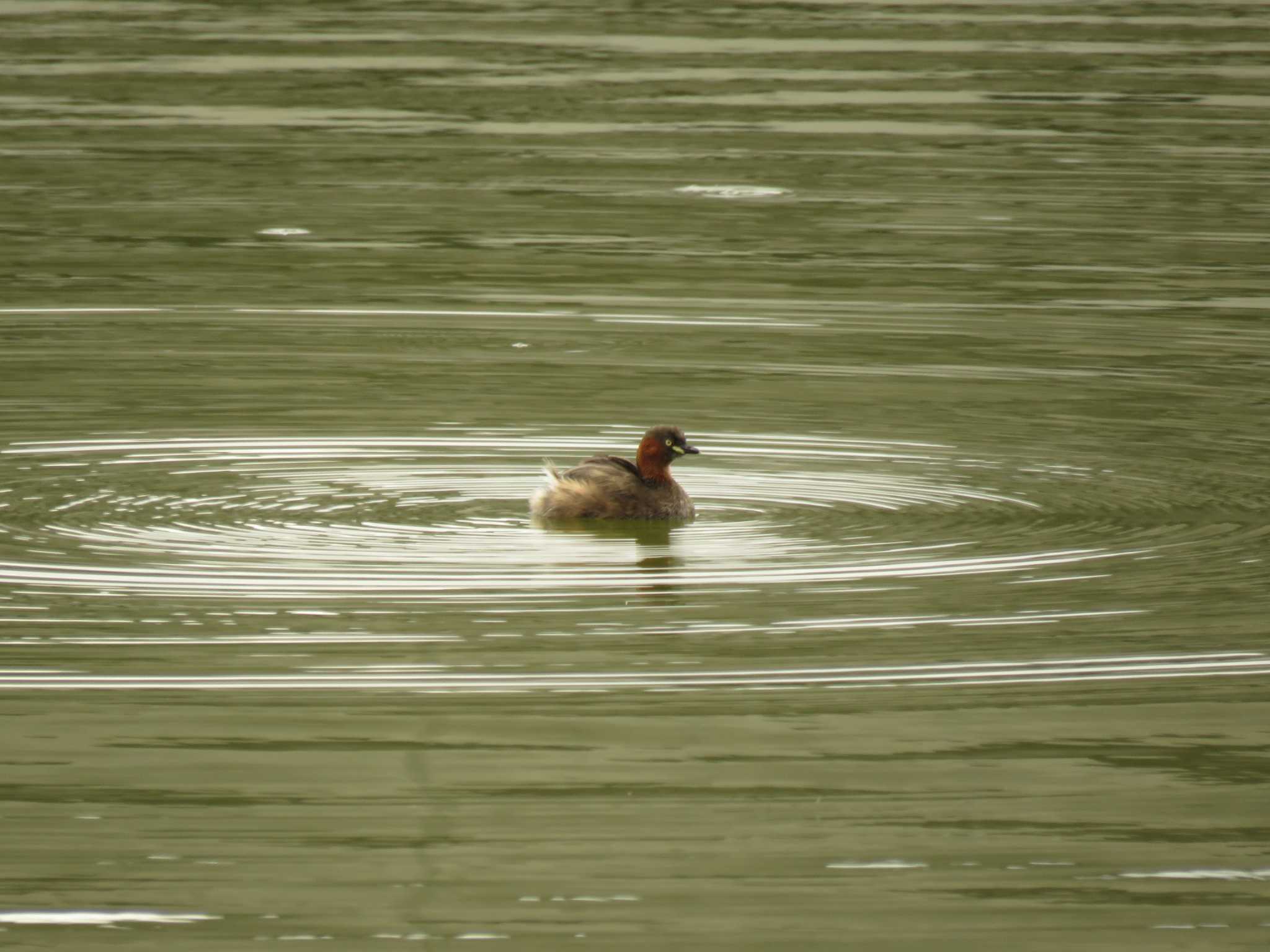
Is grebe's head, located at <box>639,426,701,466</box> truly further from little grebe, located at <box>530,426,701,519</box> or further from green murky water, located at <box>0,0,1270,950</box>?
green murky water, located at <box>0,0,1270,950</box>

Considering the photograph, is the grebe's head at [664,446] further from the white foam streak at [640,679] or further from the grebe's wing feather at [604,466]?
the white foam streak at [640,679]

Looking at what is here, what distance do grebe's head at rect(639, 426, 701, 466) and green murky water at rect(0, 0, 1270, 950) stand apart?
27cm

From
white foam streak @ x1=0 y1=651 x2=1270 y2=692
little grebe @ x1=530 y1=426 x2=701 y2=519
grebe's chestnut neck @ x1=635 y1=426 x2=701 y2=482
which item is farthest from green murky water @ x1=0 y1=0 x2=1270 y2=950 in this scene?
grebe's chestnut neck @ x1=635 y1=426 x2=701 y2=482

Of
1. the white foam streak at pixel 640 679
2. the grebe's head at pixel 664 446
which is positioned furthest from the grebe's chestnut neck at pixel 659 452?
the white foam streak at pixel 640 679

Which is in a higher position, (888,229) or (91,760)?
(888,229)

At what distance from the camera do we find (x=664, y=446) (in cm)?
928

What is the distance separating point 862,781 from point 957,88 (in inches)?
639

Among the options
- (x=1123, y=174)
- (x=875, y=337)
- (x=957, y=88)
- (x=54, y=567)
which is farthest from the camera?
(x=957, y=88)

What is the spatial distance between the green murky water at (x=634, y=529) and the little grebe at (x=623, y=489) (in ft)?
0.43

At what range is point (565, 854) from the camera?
5.57 metres

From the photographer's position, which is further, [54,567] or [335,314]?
[335,314]

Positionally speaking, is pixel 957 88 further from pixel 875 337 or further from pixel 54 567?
pixel 54 567

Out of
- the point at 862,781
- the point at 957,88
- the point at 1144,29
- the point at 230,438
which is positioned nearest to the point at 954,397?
the point at 230,438

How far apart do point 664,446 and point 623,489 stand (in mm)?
232
